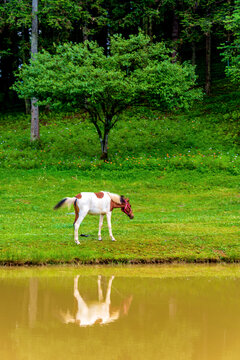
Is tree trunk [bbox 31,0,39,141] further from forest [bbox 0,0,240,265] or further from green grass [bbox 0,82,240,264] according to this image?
green grass [bbox 0,82,240,264]

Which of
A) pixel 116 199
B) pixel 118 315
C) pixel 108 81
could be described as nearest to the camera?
pixel 118 315

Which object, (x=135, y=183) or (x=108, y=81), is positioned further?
(x=108, y=81)

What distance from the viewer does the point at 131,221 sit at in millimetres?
21016

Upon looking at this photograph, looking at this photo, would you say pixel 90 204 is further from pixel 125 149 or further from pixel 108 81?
pixel 125 149

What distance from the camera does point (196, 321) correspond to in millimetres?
9156

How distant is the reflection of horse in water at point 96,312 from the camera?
9.27 meters

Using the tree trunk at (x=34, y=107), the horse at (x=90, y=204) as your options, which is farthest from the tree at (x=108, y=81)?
the horse at (x=90, y=204)

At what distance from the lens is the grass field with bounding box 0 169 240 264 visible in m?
15.4

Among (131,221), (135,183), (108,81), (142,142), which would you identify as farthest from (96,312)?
(142,142)

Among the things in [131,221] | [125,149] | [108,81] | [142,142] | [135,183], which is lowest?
[131,221]

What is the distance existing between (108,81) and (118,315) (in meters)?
23.3

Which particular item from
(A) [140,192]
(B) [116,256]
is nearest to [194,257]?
(B) [116,256]

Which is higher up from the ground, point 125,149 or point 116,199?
point 125,149

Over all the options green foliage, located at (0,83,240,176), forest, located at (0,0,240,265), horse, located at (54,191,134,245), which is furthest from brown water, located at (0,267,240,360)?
green foliage, located at (0,83,240,176)
